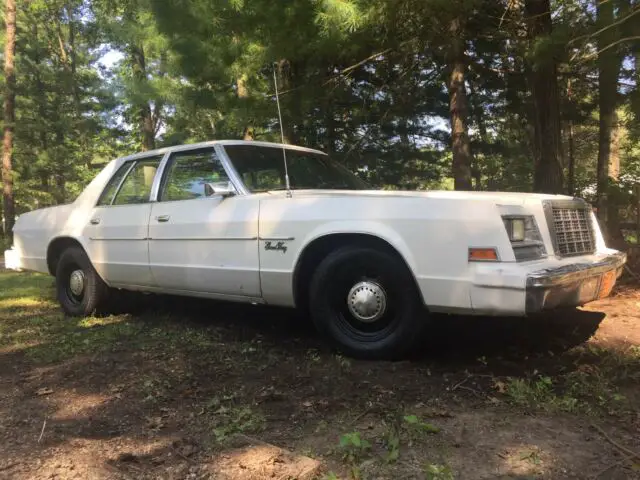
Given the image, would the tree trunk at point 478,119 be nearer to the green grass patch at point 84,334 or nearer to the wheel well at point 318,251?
the wheel well at point 318,251

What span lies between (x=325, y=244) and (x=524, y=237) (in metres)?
1.36

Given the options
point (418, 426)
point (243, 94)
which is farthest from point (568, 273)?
point (243, 94)

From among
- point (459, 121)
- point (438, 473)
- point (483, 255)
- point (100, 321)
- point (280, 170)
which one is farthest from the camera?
point (459, 121)

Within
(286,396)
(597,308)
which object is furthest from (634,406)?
(597,308)

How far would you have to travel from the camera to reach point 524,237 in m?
3.49

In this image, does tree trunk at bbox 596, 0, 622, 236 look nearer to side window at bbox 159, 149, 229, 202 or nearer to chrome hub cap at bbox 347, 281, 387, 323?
chrome hub cap at bbox 347, 281, 387, 323

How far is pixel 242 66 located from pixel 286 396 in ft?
16.4

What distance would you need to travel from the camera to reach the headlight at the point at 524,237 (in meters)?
3.35

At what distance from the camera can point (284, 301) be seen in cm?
418

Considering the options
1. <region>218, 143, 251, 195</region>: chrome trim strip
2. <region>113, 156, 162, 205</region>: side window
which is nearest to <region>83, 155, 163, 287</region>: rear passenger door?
<region>113, 156, 162, 205</region>: side window

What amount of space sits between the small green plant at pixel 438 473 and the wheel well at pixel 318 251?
5.12 feet

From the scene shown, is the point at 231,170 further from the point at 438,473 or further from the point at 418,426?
the point at 438,473

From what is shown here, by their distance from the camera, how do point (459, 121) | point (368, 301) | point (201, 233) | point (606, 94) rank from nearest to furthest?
point (368, 301)
point (201, 233)
point (606, 94)
point (459, 121)

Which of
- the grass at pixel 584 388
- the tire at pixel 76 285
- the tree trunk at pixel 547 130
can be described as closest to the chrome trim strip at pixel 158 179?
the tire at pixel 76 285
